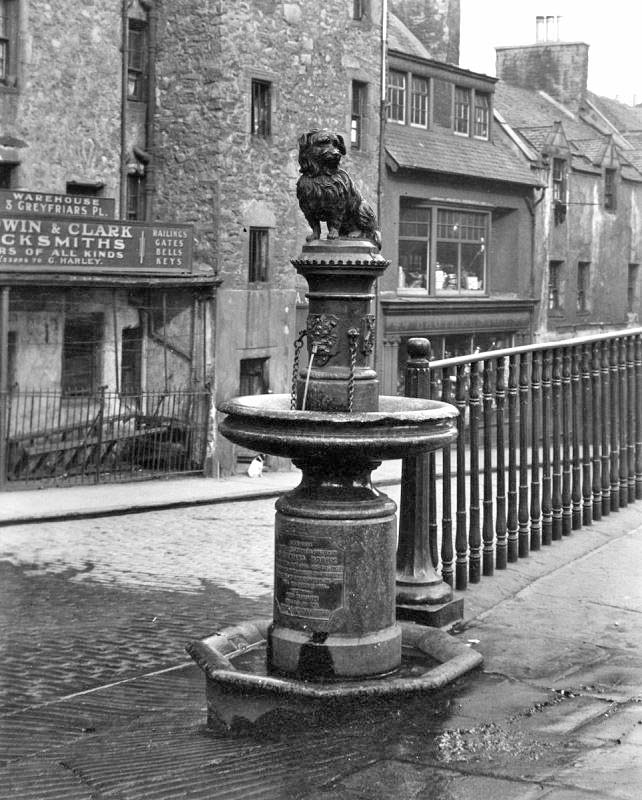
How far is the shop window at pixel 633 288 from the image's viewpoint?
44688 millimetres

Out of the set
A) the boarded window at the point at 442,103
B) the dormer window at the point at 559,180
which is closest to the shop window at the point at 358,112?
the boarded window at the point at 442,103

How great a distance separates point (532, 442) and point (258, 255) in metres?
19.9

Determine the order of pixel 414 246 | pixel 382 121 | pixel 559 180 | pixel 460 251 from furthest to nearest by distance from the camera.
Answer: pixel 559 180 < pixel 460 251 < pixel 414 246 < pixel 382 121

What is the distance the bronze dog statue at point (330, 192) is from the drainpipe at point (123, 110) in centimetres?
1915

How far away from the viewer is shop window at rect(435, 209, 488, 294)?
112 ft

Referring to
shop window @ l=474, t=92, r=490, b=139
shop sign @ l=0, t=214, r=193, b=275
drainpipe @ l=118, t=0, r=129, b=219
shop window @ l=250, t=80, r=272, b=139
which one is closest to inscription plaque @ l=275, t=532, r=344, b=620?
Answer: shop sign @ l=0, t=214, r=193, b=275

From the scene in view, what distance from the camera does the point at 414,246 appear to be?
33.0 m

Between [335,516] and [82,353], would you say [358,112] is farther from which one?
[335,516]

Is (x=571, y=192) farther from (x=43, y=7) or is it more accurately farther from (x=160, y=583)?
(x=160, y=583)

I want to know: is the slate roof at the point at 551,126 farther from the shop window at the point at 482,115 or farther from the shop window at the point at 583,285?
the shop window at the point at 583,285

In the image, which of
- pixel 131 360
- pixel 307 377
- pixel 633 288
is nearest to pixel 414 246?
pixel 131 360

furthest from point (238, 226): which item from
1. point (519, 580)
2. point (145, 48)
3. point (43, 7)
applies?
point (519, 580)

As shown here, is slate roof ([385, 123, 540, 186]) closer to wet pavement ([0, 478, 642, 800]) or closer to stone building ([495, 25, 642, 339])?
stone building ([495, 25, 642, 339])

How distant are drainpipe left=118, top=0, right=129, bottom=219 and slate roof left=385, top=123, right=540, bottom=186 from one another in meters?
8.24
